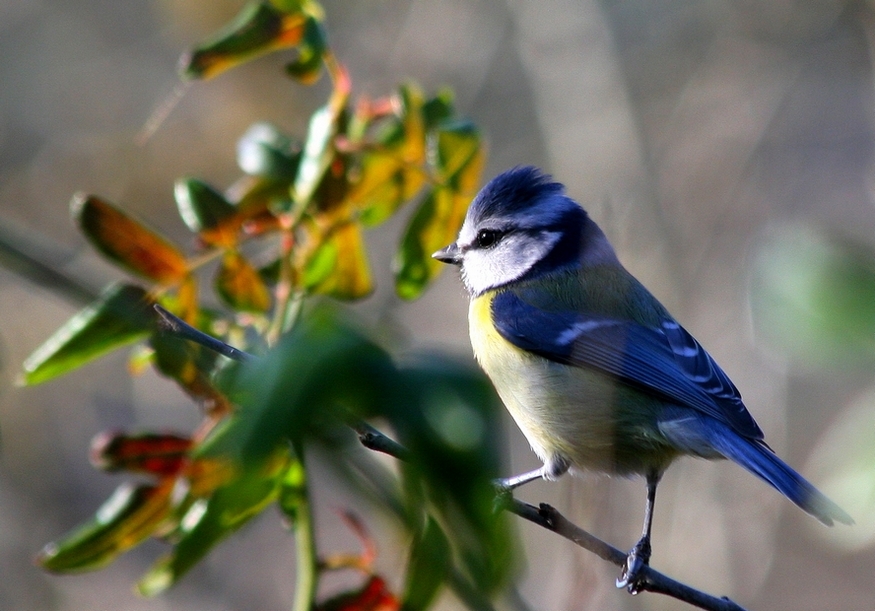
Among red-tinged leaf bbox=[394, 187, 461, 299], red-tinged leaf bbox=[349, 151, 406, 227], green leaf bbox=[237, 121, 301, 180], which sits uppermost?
green leaf bbox=[237, 121, 301, 180]

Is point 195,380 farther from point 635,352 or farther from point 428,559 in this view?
point 635,352

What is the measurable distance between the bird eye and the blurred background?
1.26 feet

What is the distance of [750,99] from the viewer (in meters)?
4.15

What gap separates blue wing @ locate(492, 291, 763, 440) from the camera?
2.11 m

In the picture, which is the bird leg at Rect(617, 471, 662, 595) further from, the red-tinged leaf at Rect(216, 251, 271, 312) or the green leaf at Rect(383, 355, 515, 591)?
the green leaf at Rect(383, 355, 515, 591)

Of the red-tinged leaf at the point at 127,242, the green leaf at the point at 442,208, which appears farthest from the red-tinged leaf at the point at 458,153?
the red-tinged leaf at the point at 127,242

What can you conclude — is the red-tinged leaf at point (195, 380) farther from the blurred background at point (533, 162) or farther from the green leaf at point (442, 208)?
the blurred background at point (533, 162)

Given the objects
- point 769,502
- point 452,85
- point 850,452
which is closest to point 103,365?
point 452,85

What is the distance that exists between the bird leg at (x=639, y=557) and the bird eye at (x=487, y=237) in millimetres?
781

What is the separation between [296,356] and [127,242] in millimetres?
882

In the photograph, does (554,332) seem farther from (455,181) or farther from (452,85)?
(452,85)

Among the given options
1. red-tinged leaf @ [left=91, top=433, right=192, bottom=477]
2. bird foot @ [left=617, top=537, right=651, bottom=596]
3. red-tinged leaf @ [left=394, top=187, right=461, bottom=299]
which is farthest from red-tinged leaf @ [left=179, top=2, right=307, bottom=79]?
bird foot @ [left=617, top=537, right=651, bottom=596]

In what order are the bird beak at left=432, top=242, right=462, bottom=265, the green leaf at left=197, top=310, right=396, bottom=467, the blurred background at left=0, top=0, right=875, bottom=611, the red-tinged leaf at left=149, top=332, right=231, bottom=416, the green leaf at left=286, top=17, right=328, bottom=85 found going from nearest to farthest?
Result: the green leaf at left=197, top=310, right=396, bottom=467
the red-tinged leaf at left=149, top=332, right=231, bottom=416
the green leaf at left=286, top=17, right=328, bottom=85
the bird beak at left=432, top=242, right=462, bottom=265
the blurred background at left=0, top=0, right=875, bottom=611

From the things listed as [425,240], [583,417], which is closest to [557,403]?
[583,417]
